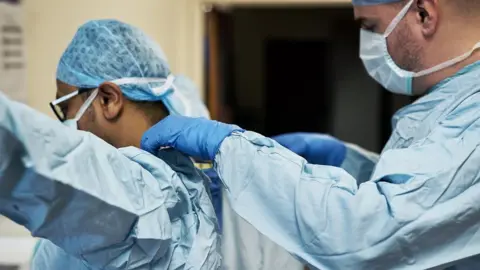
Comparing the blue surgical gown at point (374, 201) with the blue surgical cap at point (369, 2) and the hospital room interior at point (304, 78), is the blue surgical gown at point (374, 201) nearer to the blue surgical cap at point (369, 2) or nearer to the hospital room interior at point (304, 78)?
the blue surgical cap at point (369, 2)

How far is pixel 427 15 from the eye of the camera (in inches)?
42.3

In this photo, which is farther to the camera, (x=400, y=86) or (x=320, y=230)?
(x=400, y=86)

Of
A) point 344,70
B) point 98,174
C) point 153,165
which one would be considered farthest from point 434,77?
point 344,70

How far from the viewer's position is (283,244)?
911 mm

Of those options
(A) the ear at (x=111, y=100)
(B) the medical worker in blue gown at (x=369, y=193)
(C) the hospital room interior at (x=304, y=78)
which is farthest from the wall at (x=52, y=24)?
(C) the hospital room interior at (x=304, y=78)

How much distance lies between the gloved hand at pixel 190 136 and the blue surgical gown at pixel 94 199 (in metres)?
0.06

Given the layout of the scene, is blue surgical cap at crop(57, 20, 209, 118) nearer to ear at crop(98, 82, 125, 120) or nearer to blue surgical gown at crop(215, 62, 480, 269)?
ear at crop(98, 82, 125, 120)

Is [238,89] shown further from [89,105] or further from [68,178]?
[68,178]

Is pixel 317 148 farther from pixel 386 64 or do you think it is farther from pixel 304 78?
Answer: pixel 304 78

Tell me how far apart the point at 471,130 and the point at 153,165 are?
505 millimetres

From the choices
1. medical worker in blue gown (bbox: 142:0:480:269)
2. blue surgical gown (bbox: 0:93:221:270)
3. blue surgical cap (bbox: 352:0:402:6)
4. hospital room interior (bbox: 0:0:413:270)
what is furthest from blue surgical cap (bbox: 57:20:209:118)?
hospital room interior (bbox: 0:0:413:270)

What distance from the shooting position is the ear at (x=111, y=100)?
1.07 meters

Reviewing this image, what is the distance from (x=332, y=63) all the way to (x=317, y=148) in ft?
9.33

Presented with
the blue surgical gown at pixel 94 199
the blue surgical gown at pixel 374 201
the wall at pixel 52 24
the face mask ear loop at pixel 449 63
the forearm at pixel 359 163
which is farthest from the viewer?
the wall at pixel 52 24
